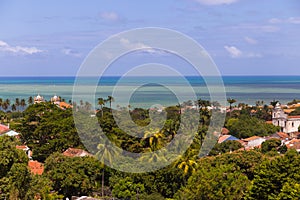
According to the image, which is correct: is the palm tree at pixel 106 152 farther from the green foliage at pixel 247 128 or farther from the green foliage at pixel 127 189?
Answer: the green foliage at pixel 247 128

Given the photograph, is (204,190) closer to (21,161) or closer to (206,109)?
(21,161)

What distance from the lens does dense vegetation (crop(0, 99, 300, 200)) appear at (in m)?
13.3

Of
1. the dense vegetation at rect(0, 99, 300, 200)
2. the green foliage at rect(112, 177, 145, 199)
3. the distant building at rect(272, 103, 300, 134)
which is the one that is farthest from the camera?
the distant building at rect(272, 103, 300, 134)

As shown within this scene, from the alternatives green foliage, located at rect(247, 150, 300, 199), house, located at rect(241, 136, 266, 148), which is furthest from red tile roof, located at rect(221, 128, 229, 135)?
green foliage, located at rect(247, 150, 300, 199)

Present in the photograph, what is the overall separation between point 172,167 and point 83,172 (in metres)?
3.44

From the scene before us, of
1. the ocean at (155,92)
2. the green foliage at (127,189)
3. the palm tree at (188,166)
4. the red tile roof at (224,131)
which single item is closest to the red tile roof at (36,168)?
the ocean at (155,92)

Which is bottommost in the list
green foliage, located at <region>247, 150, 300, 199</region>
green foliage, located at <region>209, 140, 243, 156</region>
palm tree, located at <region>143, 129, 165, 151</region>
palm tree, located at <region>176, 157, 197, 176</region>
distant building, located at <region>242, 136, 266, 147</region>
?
distant building, located at <region>242, 136, 266, 147</region>

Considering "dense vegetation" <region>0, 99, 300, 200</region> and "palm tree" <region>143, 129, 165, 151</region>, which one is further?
"palm tree" <region>143, 129, 165, 151</region>

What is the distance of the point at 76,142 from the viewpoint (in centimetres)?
2477

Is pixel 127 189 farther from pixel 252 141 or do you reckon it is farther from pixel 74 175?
pixel 252 141

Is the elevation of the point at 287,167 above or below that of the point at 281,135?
above

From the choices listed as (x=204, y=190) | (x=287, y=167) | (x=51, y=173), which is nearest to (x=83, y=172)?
(x=51, y=173)

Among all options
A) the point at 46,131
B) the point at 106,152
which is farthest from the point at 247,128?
the point at 106,152

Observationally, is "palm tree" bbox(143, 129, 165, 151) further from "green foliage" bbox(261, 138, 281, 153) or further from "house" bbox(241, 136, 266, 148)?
"house" bbox(241, 136, 266, 148)
